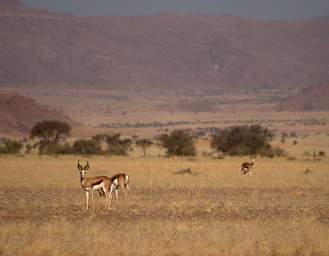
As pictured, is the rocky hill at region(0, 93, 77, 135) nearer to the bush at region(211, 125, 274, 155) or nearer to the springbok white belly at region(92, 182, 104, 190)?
the bush at region(211, 125, 274, 155)

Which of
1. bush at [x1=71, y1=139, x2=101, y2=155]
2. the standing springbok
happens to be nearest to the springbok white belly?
the standing springbok

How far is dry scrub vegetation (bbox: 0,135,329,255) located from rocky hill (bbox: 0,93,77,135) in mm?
52496

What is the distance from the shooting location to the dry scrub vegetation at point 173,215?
14.5 metres

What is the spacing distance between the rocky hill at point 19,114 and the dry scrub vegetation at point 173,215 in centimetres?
5250

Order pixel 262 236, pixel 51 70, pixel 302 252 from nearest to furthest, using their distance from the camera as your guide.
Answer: pixel 302 252, pixel 262 236, pixel 51 70

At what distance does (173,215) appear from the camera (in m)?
19.3

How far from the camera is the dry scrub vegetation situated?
47.6 feet

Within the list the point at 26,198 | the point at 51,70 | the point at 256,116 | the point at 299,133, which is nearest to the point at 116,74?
the point at 51,70

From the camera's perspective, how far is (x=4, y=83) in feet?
546

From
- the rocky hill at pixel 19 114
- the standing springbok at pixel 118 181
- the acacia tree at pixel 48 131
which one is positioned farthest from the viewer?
the rocky hill at pixel 19 114

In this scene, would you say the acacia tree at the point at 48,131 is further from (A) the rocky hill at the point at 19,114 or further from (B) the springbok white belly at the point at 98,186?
(B) the springbok white belly at the point at 98,186

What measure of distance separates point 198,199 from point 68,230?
282 inches

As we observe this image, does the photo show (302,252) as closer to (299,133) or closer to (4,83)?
(299,133)

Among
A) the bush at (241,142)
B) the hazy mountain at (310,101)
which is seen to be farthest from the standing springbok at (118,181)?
the hazy mountain at (310,101)
